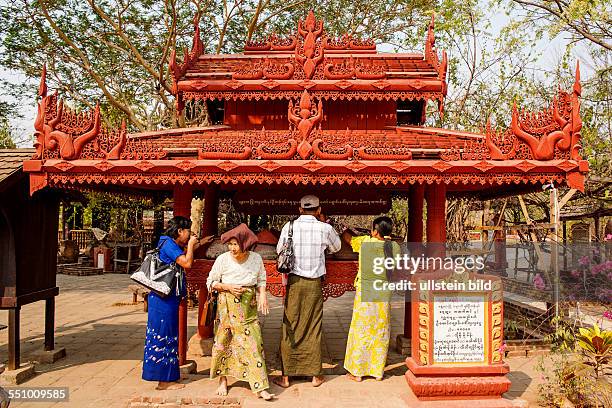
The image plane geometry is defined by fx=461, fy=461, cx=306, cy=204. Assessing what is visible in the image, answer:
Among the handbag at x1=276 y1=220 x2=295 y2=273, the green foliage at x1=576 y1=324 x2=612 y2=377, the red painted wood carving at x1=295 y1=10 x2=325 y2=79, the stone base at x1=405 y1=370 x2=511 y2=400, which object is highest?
the red painted wood carving at x1=295 y1=10 x2=325 y2=79

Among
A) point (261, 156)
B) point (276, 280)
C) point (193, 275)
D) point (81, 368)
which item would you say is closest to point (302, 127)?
point (261, 156)

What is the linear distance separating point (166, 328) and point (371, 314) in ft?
7.98

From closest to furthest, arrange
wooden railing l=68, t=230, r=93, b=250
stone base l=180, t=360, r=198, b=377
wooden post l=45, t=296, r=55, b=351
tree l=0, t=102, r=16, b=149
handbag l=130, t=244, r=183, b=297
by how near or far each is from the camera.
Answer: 1. handbag l=130, t=244, r=183, b=297
2. stone base l=180, t=360, r=198, b=377
3. wooden post l=45, t=296, r=55, b=351
4. tree l=0, t=102, r=16, b=149
5. wooden railing l=68, t=230, r=93, b=250

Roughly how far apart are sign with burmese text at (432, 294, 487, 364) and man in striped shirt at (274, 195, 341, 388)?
137cm

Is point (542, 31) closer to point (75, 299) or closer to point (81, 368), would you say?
point (81, 368)

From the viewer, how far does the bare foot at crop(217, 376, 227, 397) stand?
5.15 m

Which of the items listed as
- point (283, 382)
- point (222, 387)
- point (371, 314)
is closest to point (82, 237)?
point (222, 387)

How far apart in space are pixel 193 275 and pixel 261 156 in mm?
1931

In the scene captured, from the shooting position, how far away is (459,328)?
519 centimetres

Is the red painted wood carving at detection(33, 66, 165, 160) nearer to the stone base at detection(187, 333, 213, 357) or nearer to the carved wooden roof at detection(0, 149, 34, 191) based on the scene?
the carved wooden roof at detection(0, 149, 34, 191)

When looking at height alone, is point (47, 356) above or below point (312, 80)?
below

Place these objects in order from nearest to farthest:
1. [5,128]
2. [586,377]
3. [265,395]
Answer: [586,377] < [265,395] < [5,128]

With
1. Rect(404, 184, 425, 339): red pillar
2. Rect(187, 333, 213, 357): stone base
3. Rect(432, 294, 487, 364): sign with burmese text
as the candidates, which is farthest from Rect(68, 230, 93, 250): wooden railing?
Rect(432, 294, 487, 364): sign with burmese text

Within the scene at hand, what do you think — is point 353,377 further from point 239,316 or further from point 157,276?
point 157,276
